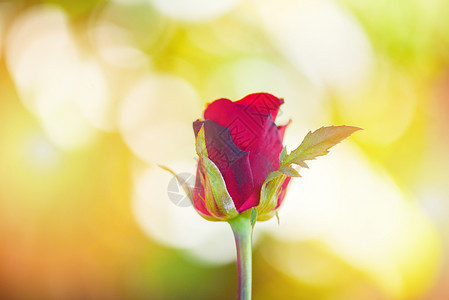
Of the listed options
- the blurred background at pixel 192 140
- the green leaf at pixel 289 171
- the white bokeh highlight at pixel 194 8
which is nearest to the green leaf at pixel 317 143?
the green leaf at pixel 289 171

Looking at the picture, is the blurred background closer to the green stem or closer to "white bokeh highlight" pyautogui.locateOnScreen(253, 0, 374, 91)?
"white bokeh highlight" pyautogui.locateOnScreen(253, 0, 374, 91)

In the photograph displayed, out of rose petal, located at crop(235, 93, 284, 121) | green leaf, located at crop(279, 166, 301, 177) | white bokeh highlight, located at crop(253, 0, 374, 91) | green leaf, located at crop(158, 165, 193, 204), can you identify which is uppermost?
white bokeh highlight, located at crop(253, 0, 374, 91)

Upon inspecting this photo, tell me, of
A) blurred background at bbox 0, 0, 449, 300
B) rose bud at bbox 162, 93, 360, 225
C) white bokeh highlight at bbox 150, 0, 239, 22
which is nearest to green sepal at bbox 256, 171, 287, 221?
rose bud at bbox 162, 93, 360, 225

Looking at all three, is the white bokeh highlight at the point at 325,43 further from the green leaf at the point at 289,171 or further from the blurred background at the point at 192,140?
the green leaf at the point at 289,171

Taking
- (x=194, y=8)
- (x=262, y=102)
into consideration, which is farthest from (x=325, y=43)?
(x=262, y=102)

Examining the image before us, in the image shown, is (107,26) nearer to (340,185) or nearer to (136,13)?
(136,13)

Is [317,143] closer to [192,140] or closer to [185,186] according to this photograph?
[185,186]

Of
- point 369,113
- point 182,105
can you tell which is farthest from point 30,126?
point 369,113
